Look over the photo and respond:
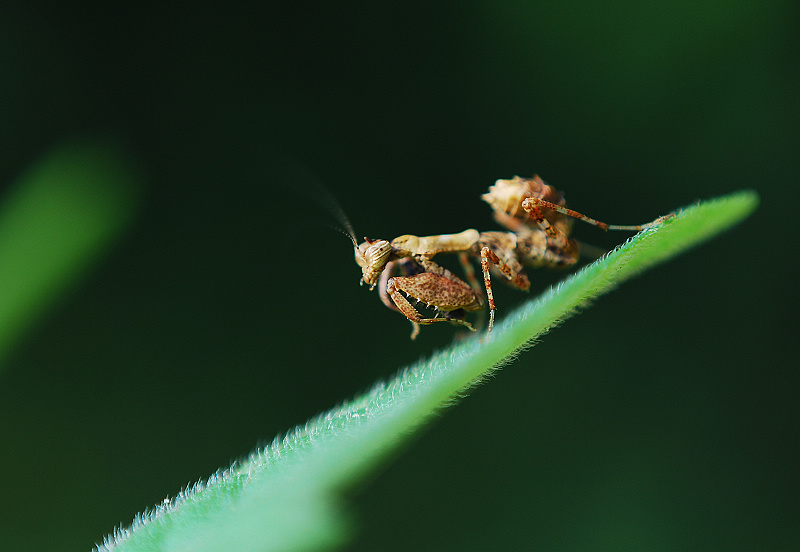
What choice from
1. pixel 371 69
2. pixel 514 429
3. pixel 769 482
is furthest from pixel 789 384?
pixel 371 69

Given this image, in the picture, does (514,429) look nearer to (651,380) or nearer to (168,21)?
(651,380)

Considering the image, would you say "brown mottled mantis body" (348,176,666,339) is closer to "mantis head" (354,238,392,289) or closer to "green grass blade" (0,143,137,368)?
"mantis head" (354,238,392,289)

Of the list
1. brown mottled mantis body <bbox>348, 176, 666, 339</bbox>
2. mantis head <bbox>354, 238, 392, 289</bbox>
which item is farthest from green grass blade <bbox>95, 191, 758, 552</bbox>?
mantis head <bbox>354, 238, 392, 289</bbox>

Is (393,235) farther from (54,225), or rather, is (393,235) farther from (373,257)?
(54,225)

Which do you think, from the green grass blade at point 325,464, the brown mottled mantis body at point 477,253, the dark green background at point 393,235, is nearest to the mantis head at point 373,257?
the brown mottled mantis body at point 477,253

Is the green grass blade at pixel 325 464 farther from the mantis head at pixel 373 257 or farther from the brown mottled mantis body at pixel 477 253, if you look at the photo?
the mantis head at pixel 373 257

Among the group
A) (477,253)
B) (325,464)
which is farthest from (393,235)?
(325,464)

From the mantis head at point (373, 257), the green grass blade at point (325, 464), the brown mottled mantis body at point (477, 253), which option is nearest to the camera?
the green grass blade at point (325, 464)
